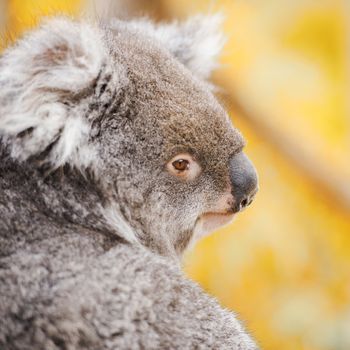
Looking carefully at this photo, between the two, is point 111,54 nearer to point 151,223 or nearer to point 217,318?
point 151,223

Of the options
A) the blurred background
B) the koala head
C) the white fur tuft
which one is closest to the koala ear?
the koala head

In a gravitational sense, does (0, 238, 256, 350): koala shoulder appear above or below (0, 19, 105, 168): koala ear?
below

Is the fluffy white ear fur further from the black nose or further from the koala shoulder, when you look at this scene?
the koala shoulder

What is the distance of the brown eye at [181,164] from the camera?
13.1 ft

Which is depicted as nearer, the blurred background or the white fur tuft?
the white fur tuft

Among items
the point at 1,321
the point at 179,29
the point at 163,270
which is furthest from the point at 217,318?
the point at 179,29

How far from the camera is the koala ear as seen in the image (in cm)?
360

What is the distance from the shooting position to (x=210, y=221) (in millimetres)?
4262

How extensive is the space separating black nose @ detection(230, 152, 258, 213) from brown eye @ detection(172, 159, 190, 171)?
0.24m

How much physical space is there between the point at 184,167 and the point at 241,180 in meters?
0.31

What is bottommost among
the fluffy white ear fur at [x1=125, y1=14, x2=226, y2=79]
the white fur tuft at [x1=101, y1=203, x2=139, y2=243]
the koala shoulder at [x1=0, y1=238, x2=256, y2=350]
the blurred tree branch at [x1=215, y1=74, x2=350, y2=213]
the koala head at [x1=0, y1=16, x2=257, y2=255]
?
the koala shoulder at [x1=0, y1=238, x2=256, y2=350]

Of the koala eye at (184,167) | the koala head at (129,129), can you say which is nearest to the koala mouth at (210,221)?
the koala head at (129,129)

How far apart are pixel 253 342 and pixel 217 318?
1.29 ft

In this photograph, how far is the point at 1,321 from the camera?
3.23 m
